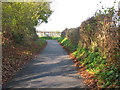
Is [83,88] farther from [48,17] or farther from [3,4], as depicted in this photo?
[48,17]

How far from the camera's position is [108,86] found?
540 centimetres

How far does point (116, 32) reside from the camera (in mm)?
6852

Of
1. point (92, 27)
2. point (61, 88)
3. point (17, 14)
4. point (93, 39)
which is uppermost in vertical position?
point (17, 14)

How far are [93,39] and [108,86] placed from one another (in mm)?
5208

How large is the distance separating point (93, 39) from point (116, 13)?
3.43 m

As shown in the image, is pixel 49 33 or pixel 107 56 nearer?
pixel 107 56

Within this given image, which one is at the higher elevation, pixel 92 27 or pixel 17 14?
pixel 17 14

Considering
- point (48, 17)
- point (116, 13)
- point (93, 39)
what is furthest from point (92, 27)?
point (48, 17)

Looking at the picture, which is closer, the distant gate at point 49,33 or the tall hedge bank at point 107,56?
the tall hedge bank at point 107,56

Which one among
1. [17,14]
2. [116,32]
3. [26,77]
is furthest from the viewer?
[17,14]

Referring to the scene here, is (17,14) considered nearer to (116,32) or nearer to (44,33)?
(116,32)

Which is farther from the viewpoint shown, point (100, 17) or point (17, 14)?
point (17, 14)

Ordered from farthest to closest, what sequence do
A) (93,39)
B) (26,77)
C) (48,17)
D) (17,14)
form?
(48,17), (17,14), (93,39), (26,77)

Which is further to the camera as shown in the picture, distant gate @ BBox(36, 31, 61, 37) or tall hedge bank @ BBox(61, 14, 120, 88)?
distant gate @ BBox(36, 31, 61, 37)
